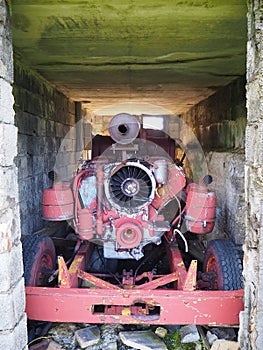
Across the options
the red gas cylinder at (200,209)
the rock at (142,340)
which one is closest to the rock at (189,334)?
the rock at (142,340)

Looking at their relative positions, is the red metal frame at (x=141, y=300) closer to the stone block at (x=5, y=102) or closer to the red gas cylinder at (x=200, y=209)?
the red gas cylinder at (x=200, y=209)

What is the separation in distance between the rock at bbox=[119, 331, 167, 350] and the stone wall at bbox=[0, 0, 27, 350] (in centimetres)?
89

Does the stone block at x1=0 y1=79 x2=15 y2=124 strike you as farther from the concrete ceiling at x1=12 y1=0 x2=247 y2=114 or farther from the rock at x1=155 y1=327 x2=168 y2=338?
the rock at x1=155 y1=327 x2=168 y2=338

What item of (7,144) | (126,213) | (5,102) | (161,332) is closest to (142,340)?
(161,332)

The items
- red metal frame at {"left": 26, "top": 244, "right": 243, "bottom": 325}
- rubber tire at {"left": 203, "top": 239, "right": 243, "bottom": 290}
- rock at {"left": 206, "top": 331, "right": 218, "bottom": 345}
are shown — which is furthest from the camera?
rubber tire at {"left": 203, "top": 239, "right": 243, "bottom": 290}

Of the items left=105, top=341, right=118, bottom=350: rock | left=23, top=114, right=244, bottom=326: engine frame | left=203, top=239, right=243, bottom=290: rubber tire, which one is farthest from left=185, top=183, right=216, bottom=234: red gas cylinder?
left=105, top=341, right=118, bottom=350: rock

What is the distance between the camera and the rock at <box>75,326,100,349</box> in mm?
2648

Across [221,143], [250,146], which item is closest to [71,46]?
[250,146]

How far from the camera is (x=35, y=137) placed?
4.55m

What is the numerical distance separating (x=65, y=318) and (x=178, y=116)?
28.0ft

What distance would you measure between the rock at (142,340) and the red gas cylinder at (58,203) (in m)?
1.10

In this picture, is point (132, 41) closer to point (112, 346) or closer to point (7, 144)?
point (7, 144)

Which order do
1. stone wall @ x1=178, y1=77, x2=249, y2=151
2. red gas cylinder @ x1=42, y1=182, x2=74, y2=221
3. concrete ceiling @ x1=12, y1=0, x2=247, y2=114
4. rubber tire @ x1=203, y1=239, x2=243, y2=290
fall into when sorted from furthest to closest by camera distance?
1. stone wall @ x1=178, y1=77, x2=249, y2=151
2. red gas cylinder @ x1=42, y1=182, x2=74, y2=221
3. rubber tire @ x1=203, y1=239, x2=243, y2=290
4. concrete ceiling @ x1=12, y1=0, x2=247, y2=114

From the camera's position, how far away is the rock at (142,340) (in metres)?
2.60
